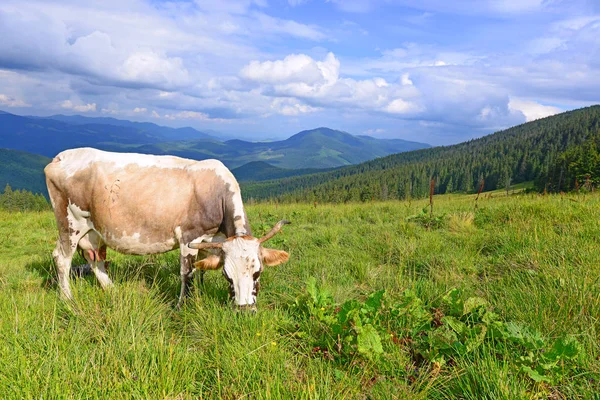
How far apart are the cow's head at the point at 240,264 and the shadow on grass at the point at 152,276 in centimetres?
40

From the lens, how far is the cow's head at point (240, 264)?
14.4 feet

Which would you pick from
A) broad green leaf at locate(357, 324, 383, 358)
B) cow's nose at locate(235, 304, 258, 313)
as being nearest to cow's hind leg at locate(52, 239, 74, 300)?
cow's nose at locate(235, 304, 258, 313)

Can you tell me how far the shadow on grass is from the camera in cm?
513

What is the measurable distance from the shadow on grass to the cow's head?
15.8 inches

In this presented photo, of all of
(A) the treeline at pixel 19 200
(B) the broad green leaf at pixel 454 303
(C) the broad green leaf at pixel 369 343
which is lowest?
(A) the treeline at pixel 19 200

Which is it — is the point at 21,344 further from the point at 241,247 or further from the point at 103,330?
the point at 241,247

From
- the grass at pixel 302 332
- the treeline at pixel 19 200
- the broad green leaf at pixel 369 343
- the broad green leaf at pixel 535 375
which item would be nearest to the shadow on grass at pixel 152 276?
the grass at pixel 302 332

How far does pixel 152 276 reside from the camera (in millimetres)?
6332

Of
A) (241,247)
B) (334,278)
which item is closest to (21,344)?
(241,247)

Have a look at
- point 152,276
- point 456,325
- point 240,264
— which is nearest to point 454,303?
point 456,325

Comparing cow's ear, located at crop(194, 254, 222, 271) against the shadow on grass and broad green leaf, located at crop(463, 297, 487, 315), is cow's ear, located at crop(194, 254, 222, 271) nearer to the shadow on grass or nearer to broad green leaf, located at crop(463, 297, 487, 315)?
the shadow on grass

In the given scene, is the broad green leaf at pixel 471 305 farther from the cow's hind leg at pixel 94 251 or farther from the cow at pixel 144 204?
the cow's hind leg at pixel 94 251

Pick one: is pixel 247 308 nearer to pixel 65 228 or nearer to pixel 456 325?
pixel 456 325

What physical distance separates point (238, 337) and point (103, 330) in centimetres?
148
